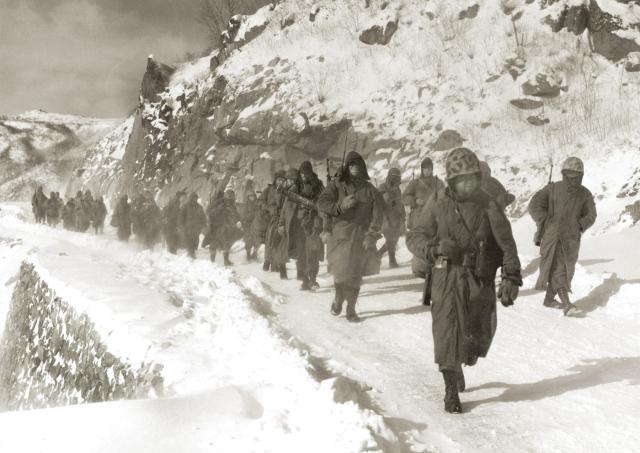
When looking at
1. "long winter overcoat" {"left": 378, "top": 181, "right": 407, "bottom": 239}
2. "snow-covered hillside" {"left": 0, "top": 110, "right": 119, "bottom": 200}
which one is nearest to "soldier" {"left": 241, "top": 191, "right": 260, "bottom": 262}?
"long winter overcoat" {"left": 378, "top": 181, "right": 407, "bottom": 239}

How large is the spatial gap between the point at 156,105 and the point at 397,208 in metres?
29.2

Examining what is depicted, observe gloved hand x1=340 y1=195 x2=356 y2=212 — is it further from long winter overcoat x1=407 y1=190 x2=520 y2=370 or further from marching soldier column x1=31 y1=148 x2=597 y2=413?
long winter overcoat x1=407 y1=190 x2=520 y2=370

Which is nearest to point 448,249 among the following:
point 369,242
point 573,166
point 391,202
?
point 369,242

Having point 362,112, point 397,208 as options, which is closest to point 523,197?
point 397,208

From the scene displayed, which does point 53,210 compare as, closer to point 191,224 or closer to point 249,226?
point 191,224

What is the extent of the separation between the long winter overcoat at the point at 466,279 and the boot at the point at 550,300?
3.87 m

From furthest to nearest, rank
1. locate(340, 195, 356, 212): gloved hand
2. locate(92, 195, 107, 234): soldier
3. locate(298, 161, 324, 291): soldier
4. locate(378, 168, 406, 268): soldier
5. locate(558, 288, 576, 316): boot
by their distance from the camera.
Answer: locate(92, 195, 107, 234): soldier → locate(378, 168, 406, 268): soldier → locate(298, 161, 324, 291): soldier → locate(558, 288, 576, 316): boot → locate(340, 195, 356, 212): gloved hand

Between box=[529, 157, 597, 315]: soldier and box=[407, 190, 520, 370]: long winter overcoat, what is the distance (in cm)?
354

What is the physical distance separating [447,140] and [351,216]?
14055 mm

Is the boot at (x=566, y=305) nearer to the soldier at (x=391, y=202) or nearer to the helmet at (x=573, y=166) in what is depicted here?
the helmet at (x=573, y=166)

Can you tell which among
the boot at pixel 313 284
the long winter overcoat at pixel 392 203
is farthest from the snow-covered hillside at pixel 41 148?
the boot at pixel 313 284

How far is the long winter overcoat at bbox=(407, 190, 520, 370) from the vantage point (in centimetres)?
462

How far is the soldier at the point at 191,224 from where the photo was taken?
16969 mm

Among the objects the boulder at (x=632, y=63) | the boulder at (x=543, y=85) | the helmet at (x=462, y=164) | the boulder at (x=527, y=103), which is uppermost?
the boulder at (x=632, y=63)
